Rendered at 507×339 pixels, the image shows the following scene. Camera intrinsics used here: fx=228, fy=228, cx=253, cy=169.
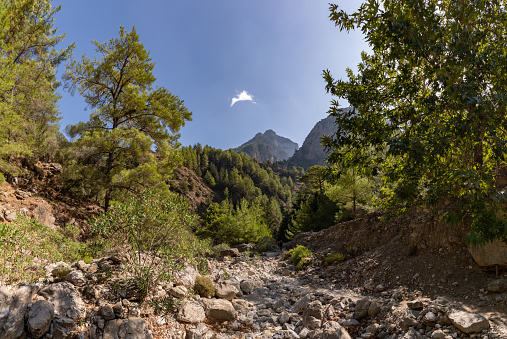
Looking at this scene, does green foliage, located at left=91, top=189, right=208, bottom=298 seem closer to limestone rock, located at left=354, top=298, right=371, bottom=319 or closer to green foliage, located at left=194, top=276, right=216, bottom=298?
green foliage, located at left=194, top=276, right=216, bottom=298

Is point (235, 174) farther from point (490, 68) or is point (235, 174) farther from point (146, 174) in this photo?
point (490, 68)

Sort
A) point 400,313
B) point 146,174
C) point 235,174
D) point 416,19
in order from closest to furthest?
1. point 416,19
2. point 400,313
3. point 146,174
4. point 235,174

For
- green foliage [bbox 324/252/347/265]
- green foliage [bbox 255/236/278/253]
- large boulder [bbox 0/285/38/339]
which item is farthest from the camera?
green foliage [bbox 255/236/278/253]

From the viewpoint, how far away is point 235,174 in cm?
9975

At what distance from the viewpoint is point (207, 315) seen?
5863 millimetres

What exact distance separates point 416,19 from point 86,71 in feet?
46.2

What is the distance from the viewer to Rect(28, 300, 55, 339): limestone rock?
3492 mm

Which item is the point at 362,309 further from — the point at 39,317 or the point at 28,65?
the point at 28,65

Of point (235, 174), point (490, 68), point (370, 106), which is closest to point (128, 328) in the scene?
point (370, 106)

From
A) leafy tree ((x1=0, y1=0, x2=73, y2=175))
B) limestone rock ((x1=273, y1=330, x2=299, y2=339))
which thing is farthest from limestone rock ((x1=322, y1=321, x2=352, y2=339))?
leafy tree ((x1=0, y1=0, x2=73, y2=175))

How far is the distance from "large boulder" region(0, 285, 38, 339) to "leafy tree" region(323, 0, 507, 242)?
6.31 metres

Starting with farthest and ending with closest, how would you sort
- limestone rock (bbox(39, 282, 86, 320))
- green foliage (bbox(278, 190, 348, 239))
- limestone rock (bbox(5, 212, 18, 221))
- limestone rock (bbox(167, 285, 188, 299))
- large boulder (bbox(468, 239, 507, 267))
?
green foliage (bbox(278, 190, 348, 239)) → limestone rock (bbox(5, 212, 18, 221)) → limestone rock (bbox(167, 285, 188, 299)) → large boulder (bbox(468, 239, 507, 267)) → limestone rock (bbox(39, 282, 86, 320))

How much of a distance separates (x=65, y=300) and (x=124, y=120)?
10.4 metres

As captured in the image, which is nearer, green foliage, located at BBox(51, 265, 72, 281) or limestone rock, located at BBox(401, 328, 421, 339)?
limestone rock, located at BBox(401, 328, 421, 339)
